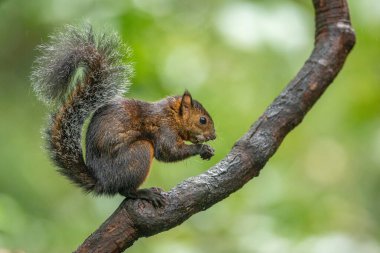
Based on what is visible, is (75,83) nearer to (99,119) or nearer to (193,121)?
(99,119)

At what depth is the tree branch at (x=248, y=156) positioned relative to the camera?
252cm

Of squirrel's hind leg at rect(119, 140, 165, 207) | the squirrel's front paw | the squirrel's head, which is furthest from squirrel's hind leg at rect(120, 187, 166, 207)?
the squirrel's head

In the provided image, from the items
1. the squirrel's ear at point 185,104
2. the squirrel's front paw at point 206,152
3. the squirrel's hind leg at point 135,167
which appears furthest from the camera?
the squirrel's ear at point 185,104

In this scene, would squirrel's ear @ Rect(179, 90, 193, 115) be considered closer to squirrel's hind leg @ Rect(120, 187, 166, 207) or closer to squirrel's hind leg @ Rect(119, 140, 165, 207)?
squirrel's hind leg @ Rect(119, 140, 165, 207)

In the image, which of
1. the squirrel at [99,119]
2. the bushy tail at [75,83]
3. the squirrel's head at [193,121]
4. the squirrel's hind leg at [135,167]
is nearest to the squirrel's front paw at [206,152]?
the squirrel at [99,119]

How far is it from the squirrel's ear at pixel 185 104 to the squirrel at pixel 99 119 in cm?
11

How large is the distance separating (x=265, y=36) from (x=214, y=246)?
1.51 meters

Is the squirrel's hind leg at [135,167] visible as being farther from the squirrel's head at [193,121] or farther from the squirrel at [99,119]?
the squirrel's head at [193,121]

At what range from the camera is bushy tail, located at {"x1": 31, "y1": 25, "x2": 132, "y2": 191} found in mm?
2893

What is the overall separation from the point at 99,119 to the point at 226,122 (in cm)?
136

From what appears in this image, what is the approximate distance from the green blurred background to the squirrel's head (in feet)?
1.02

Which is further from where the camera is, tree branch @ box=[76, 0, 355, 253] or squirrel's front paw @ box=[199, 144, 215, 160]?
squirrel's front paw @ box=[199, 144, 215, 160]

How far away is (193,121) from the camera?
333 cm

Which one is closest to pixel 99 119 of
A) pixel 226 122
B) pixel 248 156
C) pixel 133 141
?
pixel 133 141
